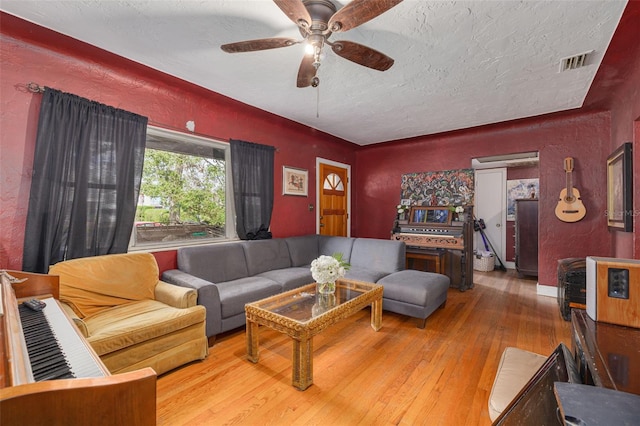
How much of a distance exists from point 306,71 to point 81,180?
2111 millimetres

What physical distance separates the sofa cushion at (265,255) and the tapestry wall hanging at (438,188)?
2.64 metres

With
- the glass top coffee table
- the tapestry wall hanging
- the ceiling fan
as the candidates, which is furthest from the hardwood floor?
the ceiling fan

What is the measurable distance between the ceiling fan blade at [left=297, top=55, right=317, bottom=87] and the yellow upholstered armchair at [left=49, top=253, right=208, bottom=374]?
197 cm

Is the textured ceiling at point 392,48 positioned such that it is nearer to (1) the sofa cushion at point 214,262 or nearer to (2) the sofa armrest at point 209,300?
(1) the sofa cushion at point 214,262

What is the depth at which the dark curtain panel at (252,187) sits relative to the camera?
359 cm

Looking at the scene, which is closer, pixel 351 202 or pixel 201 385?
pixel 201 385

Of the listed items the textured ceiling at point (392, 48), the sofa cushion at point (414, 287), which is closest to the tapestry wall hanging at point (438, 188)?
the textured ceiling at point (392, 48)

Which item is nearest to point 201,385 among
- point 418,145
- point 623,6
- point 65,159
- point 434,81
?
point 65,159

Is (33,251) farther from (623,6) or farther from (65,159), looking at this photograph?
(623,6)

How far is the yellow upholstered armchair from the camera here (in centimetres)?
183

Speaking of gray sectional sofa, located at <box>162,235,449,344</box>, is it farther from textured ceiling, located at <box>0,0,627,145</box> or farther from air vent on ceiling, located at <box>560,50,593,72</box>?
air vent on ceiling, located at <box>560,50,593,72</box>

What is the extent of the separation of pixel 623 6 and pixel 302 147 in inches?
143

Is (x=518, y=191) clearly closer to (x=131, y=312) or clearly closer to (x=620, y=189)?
(x=620, y=189)

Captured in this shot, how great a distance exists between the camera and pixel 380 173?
5.70m
